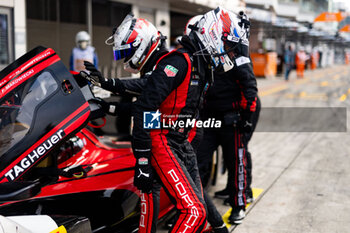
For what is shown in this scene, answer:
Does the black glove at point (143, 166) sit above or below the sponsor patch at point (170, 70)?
below

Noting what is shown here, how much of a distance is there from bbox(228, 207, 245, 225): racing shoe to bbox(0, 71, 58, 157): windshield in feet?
7.77

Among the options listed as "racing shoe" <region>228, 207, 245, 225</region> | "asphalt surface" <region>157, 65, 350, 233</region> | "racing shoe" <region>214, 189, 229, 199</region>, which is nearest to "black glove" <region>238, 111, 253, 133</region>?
"racing shoe" <region>228, 207, 245, 225</region>

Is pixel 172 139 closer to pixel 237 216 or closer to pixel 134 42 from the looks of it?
pixel 134 42

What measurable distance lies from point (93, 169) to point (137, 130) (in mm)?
918

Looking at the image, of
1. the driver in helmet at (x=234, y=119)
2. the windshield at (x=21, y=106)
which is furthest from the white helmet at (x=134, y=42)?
the driver in helmet at (x=234, y=119)

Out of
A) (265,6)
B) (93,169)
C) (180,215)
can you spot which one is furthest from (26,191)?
(265,6)

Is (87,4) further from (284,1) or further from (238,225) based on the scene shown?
(284,1)

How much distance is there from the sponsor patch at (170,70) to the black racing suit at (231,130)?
61.7 inches

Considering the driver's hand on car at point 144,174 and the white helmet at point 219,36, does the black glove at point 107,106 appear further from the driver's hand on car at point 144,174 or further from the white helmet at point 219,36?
the white helmet at point 219,36

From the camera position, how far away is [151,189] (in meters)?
2.87

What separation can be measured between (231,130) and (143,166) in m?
1.72

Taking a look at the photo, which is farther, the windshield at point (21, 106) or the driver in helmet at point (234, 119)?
the driver in helmet at point (234, 119)

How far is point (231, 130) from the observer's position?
4191mm

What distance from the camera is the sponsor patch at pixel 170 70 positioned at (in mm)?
2627
